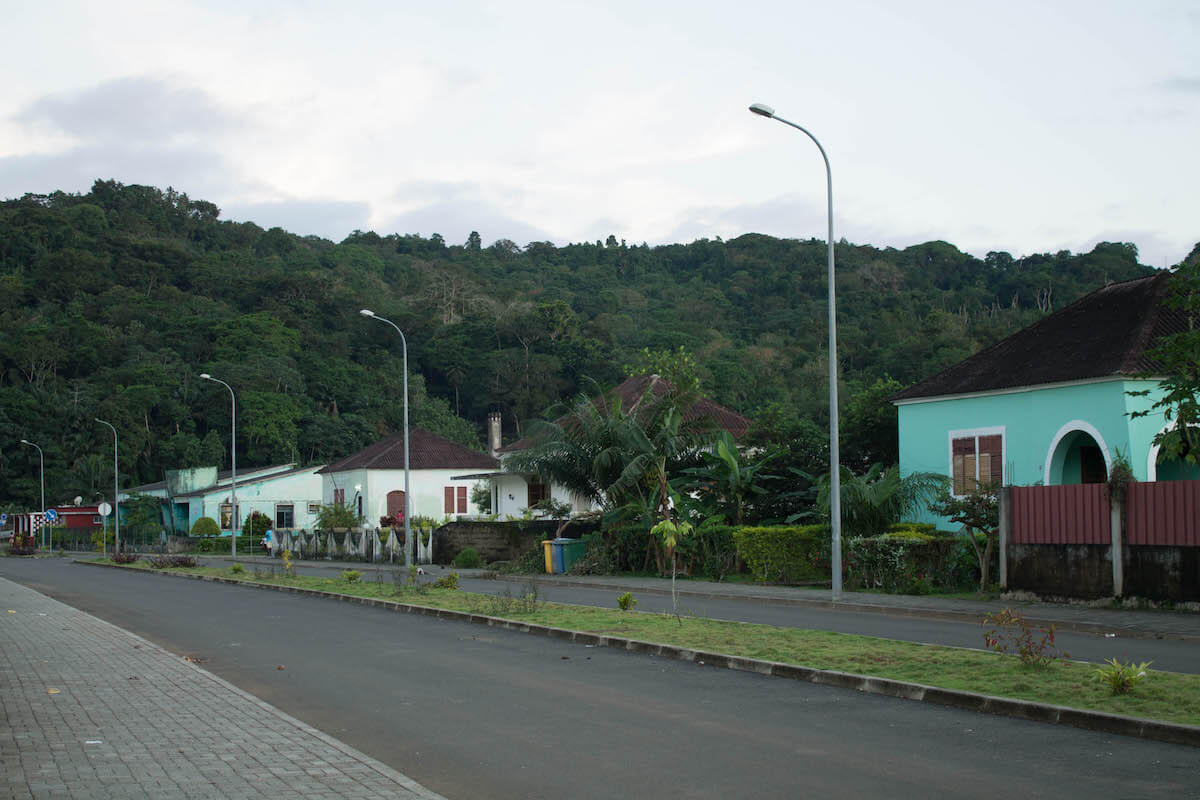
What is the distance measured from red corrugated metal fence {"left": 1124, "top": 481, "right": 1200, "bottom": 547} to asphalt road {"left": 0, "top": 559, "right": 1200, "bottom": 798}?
931cm

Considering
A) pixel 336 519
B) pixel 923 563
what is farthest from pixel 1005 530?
pixel 336 519

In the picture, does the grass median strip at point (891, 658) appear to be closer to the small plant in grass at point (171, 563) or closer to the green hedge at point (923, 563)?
the green hedge at point (923, 563)

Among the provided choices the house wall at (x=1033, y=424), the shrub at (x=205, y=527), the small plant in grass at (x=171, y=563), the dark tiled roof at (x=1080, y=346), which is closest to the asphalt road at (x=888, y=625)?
the house wall at (x=1033, y=424)

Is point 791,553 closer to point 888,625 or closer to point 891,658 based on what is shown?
point 888,625

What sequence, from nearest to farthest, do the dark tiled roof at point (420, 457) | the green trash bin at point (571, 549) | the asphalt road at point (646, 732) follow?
the asphalt road at point (646, 732) < the green trash bin at point (571, 549) < the dark tiled roof at point (420, 457)

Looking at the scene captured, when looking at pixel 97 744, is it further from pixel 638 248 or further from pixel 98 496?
pixel 638 248

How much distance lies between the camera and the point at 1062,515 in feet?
64.6

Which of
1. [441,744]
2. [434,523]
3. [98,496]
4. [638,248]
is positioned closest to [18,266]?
[98,496]

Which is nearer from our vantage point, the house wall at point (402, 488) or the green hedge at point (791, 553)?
the green hedge at point (791, 553)

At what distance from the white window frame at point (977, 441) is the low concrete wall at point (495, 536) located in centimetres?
1044

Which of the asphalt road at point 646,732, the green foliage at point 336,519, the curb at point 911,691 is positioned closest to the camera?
the asphalt road at point 646,732

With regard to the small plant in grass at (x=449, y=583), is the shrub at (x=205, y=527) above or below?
below

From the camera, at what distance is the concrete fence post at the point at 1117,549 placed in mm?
18594

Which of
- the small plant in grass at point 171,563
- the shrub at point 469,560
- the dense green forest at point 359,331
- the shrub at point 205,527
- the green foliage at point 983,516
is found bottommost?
the shrub at point 205,527
